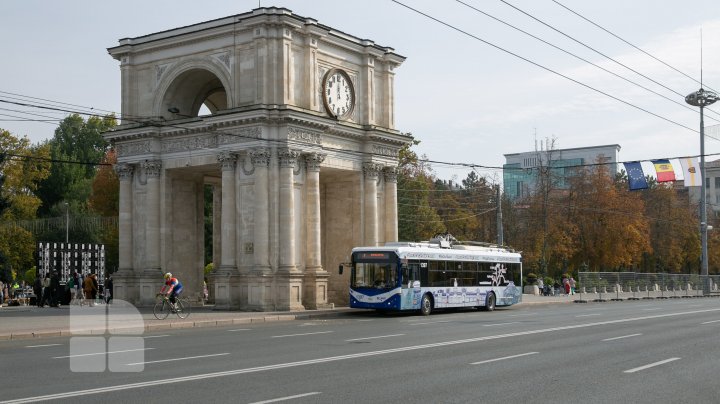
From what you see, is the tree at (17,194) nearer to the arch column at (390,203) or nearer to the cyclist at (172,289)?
the arch column at (390,203)

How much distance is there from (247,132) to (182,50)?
6.13 m

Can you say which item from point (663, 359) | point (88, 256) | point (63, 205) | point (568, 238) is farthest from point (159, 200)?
point (63, 205)

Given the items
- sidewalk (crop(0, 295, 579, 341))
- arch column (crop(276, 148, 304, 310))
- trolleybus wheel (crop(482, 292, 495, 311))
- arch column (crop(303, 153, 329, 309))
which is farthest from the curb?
trolleybus wheel (crop(482, 292, 495, 311))

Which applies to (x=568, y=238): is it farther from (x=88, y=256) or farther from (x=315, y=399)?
(x=315, y=399)

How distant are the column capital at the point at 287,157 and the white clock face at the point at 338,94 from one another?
3776mm

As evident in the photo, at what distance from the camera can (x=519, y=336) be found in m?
23.0

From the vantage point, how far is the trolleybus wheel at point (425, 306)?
36875 mm

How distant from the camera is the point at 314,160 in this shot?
40.0 metres

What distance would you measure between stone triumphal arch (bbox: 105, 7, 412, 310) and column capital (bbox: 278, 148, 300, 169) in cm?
7

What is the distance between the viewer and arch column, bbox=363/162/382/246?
143 feet

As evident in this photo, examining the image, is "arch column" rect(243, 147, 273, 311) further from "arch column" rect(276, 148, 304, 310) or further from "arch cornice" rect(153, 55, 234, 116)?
"arch cornice" rect(153, 55, 234, 116)

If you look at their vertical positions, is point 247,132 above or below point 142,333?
above

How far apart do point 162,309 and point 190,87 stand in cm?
1476

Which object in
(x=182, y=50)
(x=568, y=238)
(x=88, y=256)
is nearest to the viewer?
(x=182, y=50)
